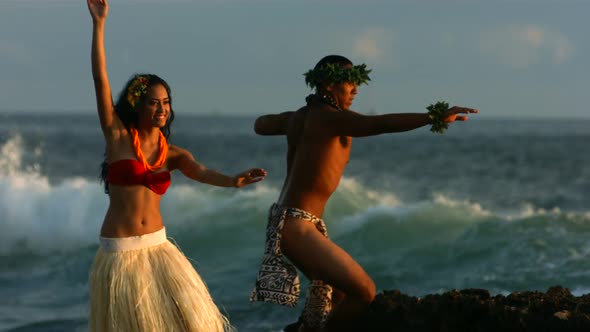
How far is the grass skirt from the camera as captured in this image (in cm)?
490

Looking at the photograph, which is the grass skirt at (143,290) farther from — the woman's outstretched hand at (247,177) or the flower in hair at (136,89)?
the flower in hair at (136,89)

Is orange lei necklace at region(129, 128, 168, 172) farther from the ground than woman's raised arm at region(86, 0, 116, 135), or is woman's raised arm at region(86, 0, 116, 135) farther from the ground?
woman's raised arm at region(86, 0, 116, 135)

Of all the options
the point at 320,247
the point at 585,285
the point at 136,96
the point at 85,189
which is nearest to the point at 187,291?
the point at 320,247

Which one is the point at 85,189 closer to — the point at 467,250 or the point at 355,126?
the point at 467,250

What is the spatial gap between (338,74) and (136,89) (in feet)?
3.90

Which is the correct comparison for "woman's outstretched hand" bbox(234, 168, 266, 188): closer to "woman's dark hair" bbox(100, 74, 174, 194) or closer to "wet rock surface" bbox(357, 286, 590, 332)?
"woman's dark hair" bbox(100, 74, 174, 194)

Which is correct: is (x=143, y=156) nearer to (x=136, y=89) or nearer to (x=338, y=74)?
(x=136, y=89)

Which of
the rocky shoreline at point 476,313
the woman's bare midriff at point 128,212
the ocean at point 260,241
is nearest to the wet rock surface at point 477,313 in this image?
the rocky shoreline at point 476,313

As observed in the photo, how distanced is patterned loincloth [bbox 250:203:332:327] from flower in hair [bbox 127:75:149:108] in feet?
3.36

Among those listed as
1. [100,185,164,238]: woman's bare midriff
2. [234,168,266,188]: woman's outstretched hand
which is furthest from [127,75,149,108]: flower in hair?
[234,168,266,188]: woman's outstretched hand

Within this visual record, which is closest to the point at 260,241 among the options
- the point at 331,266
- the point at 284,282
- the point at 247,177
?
the point at 284,282

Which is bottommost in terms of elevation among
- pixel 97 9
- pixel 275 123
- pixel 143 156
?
pixel 143 156

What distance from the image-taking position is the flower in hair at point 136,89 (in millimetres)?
5000

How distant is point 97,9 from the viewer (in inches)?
192
